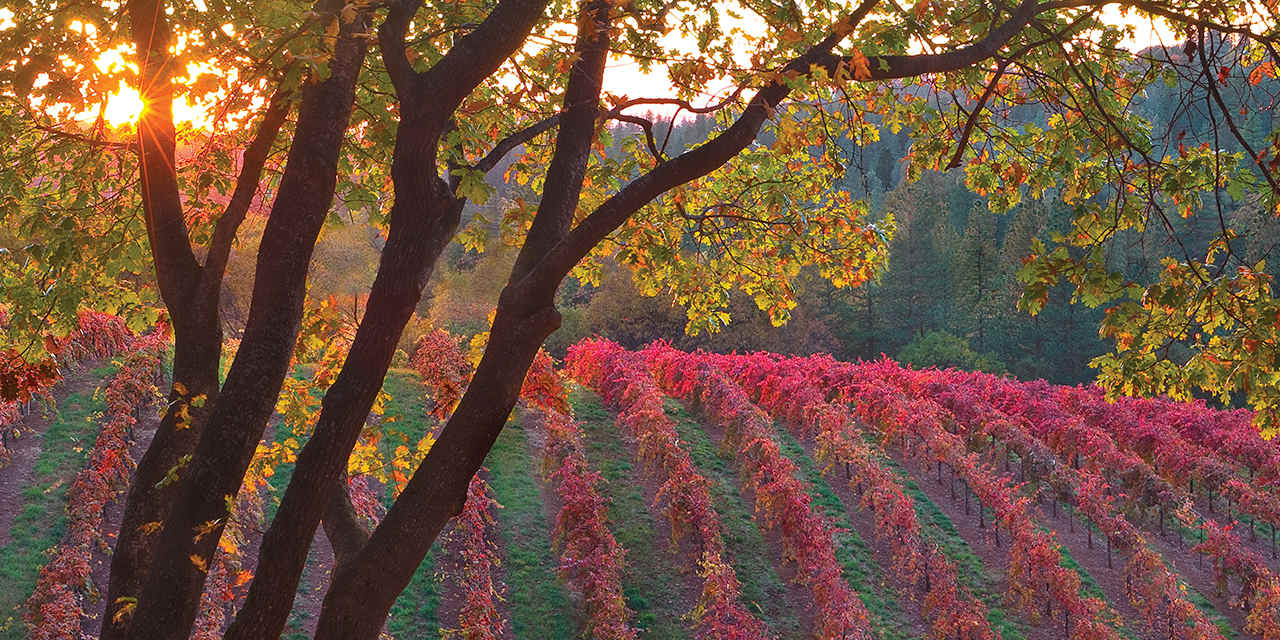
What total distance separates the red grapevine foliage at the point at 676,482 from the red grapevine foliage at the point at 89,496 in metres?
6.49

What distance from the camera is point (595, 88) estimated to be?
14.3 ft

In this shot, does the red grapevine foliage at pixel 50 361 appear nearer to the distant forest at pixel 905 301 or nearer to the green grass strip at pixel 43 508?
the green grass strip at pixel 43 508

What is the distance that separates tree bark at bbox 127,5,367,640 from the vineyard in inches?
62.3

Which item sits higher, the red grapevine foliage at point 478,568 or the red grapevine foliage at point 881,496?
the red grapevine foliage at point 881,496

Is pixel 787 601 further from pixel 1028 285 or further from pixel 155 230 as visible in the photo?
pixel 155 230

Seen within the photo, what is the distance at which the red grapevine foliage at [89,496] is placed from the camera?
9016 mm

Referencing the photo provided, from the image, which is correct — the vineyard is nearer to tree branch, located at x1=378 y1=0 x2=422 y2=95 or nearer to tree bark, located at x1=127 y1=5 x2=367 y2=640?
tree bark, located at x1=127 y1=5 x2=367 y2=640

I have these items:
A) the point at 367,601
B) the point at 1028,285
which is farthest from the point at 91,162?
the point at 1028,285

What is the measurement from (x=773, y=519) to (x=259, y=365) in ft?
35.8

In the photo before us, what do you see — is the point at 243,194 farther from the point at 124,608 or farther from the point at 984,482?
the point at 984,482

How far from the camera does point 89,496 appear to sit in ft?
38.9

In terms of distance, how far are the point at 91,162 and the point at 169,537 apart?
412cm

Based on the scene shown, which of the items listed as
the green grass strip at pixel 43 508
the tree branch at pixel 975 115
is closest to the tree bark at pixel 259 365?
the tree branch at pixel 975 115

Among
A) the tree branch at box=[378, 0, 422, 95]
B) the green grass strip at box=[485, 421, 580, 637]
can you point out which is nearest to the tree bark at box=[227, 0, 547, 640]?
the tree branch at box=[378, 0, 422, 95]
